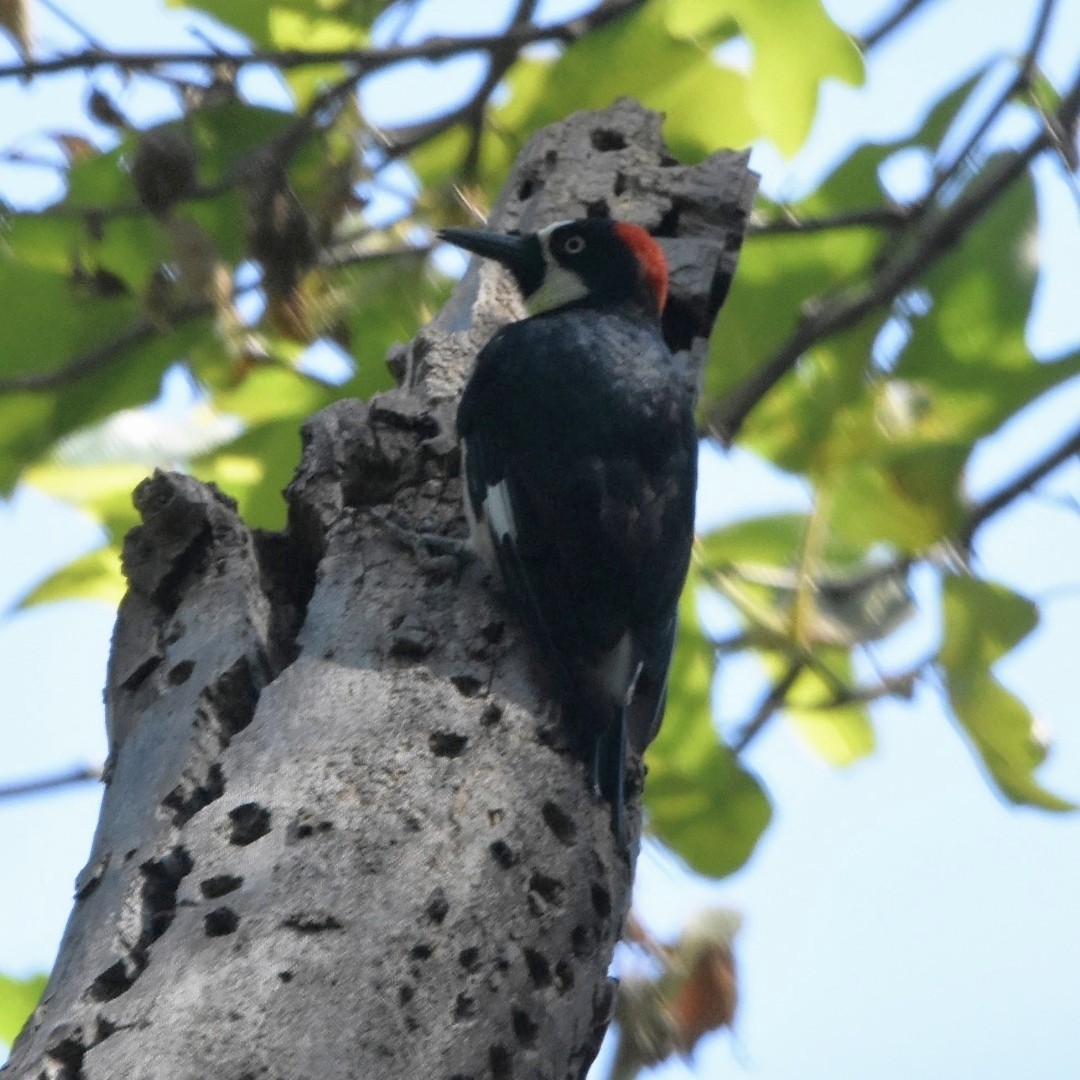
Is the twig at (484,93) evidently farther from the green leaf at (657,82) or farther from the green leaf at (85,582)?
the green leaf at (85,582)

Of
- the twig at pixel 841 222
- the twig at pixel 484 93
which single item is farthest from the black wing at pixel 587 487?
the twig at pixel 484 93

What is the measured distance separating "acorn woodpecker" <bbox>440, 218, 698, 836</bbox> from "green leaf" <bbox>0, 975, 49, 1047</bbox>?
3.61ft

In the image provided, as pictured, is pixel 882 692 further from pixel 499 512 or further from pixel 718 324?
pixel 499 512

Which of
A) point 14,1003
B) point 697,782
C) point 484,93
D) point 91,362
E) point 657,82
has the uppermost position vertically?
point 484,93

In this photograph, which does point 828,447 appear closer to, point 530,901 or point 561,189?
point 561,189

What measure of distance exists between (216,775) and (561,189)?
1.67 m

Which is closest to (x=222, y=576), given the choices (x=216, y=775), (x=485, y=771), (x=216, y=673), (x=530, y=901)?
(x=216, y=673)

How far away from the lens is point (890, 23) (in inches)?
167

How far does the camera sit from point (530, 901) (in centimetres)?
202

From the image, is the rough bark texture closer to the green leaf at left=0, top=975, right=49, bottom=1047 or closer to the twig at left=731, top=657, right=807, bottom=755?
the green leaf at left=0, top=975, right=49, bottom=1047

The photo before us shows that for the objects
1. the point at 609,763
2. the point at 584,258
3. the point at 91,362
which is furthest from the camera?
the point at 91,362

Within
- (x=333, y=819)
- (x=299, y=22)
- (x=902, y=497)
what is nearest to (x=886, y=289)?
(x=902, y=497)

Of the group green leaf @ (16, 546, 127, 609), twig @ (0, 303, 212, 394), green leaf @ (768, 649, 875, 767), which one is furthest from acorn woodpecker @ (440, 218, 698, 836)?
green leaf @ (768, 649, 875, 767)

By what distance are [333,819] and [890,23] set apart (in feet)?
9.98
